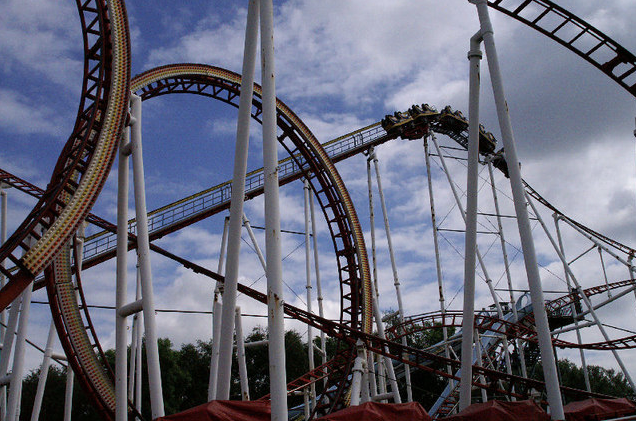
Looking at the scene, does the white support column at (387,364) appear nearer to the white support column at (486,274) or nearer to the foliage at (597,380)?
the white support column at (486,274)

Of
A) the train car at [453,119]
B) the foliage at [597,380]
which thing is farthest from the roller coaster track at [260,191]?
the foliage at [597,380]

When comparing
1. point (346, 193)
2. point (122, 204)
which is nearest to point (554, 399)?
point (122, 204)

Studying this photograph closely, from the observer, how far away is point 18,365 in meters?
8.55

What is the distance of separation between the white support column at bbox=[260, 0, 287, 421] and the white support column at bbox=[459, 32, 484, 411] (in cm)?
271

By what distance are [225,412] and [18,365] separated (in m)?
3.63

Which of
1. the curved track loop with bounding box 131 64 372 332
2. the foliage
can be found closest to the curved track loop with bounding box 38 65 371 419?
the curved track loop with bounding box 131 64 372 332

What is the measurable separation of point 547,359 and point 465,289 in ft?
4.81

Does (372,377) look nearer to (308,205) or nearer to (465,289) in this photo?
(308,205)

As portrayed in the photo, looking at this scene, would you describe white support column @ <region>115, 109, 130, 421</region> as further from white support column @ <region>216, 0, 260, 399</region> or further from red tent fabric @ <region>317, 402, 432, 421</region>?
red tent fabric @ <region>317, 402, 432, 421</region>

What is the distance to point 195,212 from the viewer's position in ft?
49.5

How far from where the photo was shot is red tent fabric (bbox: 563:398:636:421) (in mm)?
9788

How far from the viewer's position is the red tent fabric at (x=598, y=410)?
9.79 meters

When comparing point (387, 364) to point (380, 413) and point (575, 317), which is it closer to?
point (380, 413)

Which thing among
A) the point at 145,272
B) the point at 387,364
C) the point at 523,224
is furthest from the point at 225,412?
the point at 387,364
